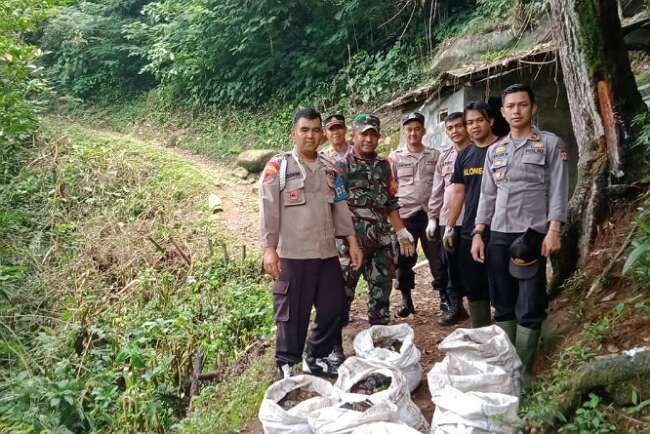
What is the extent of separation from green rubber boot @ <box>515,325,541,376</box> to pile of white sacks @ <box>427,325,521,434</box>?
8.8 inches

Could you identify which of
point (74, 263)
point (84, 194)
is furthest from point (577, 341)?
point (84, 194)

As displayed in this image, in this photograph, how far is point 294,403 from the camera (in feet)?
10.4

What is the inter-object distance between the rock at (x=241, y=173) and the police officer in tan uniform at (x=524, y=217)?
391 inches

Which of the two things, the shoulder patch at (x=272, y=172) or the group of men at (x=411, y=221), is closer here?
the group of men at (x=411, y=221)

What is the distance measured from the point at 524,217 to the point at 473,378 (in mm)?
1025

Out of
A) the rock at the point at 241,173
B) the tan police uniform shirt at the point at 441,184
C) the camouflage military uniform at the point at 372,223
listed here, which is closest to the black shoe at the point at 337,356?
the camouflage military uniform at the point at 372,223

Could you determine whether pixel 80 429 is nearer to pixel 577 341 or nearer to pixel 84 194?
pixel 577 341

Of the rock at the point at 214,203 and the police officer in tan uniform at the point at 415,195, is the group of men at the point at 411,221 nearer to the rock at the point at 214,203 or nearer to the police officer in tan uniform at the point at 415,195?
the police officer in tan uniform at the point at 415,195

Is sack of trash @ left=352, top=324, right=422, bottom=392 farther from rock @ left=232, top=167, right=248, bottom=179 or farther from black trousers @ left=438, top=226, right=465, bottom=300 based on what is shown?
rock @ left=232, top=167, right=248, bottom=179

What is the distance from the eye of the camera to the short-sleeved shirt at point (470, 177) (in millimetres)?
3832

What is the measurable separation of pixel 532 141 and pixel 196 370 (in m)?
3.83

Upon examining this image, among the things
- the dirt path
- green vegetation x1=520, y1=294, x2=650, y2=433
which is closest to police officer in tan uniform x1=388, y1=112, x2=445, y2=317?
green vegetation x1=520, y1=294, x2=650, y2=433

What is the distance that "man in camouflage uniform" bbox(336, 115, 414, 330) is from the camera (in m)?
4.23

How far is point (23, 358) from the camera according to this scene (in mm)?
6309
